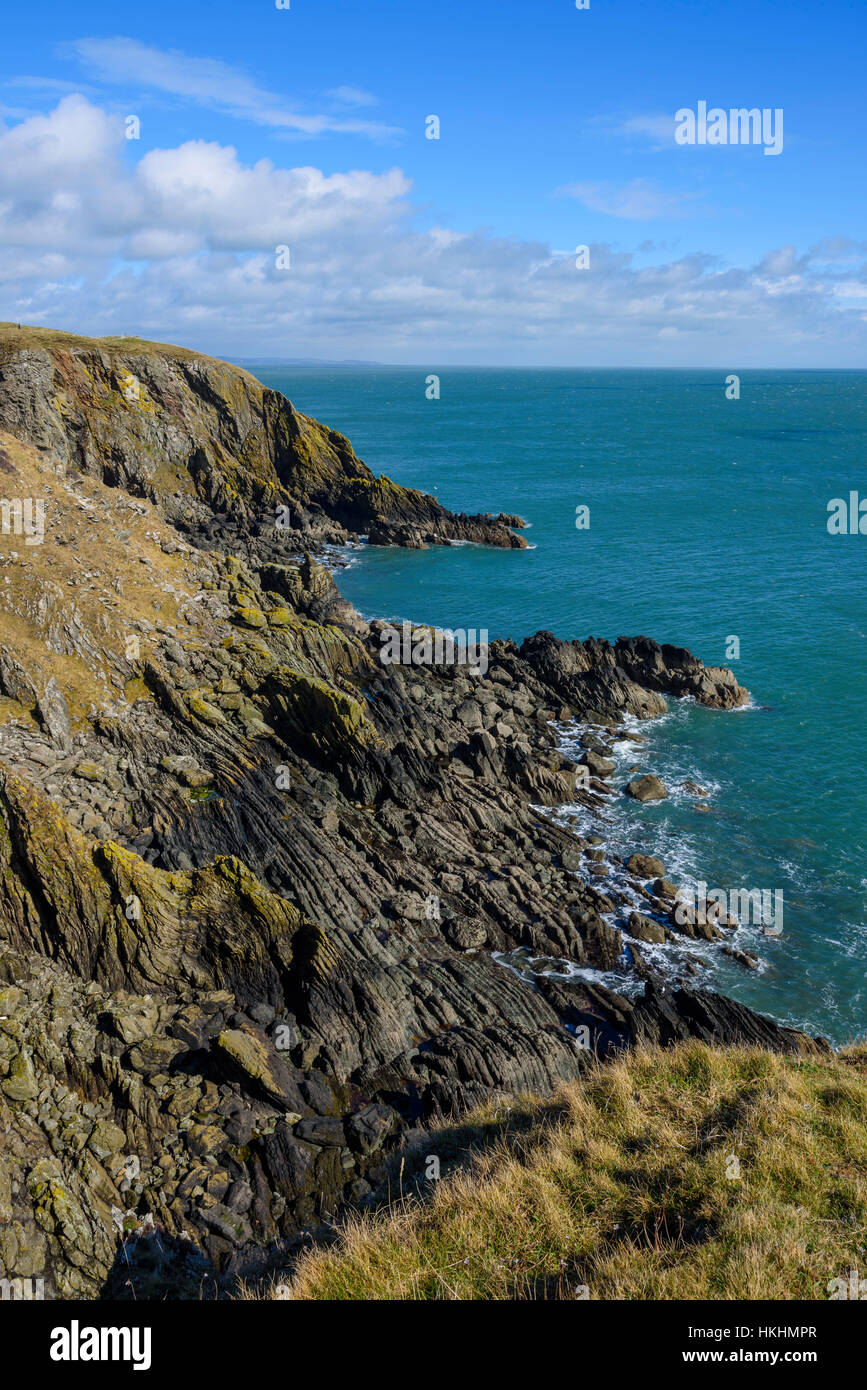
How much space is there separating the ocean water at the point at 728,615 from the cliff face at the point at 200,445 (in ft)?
26.3

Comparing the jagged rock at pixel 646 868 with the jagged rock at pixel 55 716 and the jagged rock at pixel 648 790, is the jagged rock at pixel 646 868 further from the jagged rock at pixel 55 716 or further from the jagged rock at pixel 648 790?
the jagged rock at pixel 55 716

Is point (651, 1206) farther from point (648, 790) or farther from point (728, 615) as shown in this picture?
point (728, 615)

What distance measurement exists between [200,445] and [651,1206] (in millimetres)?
79140

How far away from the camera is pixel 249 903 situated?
2350cm

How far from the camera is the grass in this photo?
10.2 m

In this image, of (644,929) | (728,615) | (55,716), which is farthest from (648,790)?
(728,615)

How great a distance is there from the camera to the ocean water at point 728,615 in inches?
1218

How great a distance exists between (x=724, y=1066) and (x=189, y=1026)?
13.7 metres

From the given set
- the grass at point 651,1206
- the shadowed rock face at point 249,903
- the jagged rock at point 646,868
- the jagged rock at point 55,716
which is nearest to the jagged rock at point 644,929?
the shadowed rock face at point 249,903

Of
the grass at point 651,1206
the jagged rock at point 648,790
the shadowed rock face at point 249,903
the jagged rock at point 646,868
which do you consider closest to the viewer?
the grass at point 651,1206

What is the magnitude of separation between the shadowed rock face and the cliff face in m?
24.9

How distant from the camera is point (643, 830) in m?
35.4
